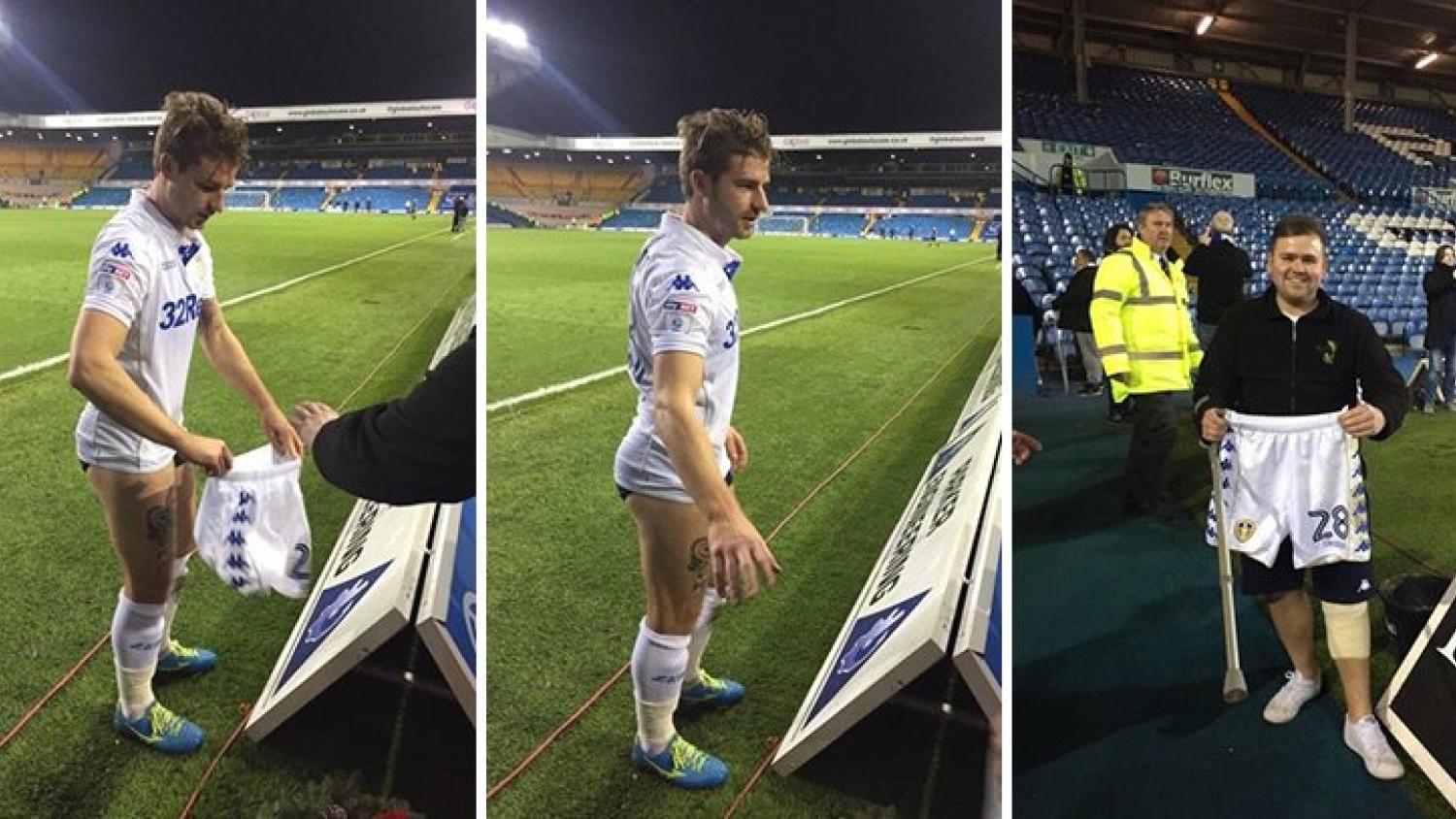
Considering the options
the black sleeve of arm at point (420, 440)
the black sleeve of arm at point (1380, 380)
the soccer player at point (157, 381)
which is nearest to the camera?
the black sleeve of arm at point (1380, 380)

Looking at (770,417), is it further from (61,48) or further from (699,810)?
(61,48)

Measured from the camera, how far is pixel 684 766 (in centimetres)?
184

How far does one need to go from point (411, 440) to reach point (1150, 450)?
61.6 inches

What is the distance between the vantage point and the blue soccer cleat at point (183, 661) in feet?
6.08

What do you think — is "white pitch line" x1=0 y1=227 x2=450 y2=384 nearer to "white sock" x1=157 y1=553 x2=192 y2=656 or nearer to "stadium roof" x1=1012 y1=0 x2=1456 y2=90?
"white sock" x1=157 y1=553 x2=192 y2=656

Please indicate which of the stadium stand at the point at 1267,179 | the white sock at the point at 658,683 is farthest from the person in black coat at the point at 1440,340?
the white sock at the point at 658,683

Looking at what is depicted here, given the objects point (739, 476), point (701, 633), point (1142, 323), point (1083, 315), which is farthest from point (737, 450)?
point (1142, 323)

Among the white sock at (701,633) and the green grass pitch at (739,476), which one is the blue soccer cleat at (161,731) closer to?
the green grass pitch at (739,476)

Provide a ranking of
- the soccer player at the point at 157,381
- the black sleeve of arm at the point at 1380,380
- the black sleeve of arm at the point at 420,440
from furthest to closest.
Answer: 1. the black sleeve of arm at the point at 420,440
2. the soccer player at the point at 157,381
3. the black sleeve of arm at the point at 1380,380

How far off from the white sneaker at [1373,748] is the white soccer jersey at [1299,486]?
0.32 metres

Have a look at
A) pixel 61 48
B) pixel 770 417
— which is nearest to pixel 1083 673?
pixel 770 417

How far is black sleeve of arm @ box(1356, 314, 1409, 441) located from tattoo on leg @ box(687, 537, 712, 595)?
4.30ft

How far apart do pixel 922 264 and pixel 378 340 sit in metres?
1.19

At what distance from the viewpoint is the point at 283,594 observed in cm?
188
